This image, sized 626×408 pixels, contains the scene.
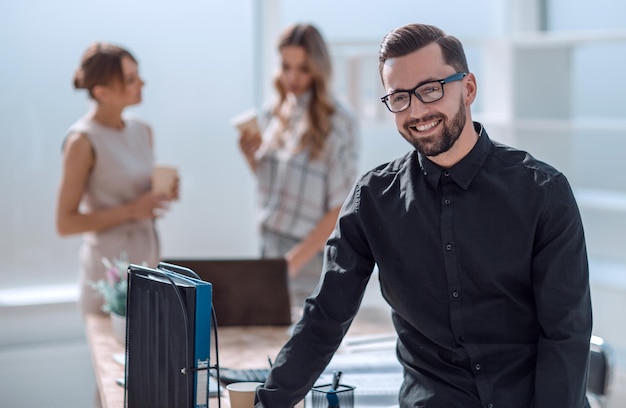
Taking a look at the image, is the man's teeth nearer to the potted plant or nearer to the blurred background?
the potted plant

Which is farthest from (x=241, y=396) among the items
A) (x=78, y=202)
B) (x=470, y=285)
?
(x=78, y=202)

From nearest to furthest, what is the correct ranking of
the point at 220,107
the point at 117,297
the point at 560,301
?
the point at 560,301
the point at 117,297
the point at 220,107

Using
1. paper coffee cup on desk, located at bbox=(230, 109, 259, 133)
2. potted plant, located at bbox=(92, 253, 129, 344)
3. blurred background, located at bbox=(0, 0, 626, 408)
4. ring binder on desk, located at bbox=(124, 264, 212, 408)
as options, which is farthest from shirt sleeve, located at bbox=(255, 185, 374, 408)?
blurred background, located at bbox=(0, 0, 626, 408)

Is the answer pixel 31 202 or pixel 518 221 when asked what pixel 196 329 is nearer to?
pixel 518 221

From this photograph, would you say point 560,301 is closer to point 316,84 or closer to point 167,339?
point 167,339

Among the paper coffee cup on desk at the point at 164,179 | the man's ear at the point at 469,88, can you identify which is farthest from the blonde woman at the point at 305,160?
the man's ear at the point at 469,88

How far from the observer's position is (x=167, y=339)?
1852 millimetres

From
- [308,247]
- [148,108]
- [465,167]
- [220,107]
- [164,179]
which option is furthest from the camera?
[220,107]

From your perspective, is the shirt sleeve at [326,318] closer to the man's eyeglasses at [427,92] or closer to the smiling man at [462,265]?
the smiling man at [462,265]

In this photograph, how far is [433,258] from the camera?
187 centimetres

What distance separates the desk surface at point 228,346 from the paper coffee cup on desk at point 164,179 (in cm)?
51

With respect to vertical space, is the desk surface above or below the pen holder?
below

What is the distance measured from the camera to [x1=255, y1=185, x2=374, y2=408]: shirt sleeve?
189 cm

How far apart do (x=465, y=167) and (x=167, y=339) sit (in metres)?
0.66
